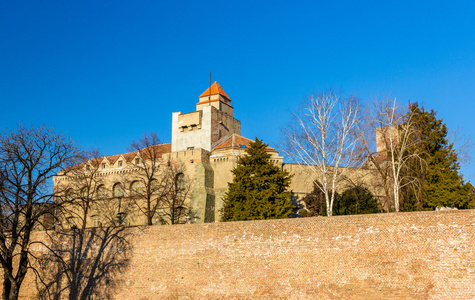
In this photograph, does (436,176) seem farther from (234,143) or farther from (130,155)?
(130,155)

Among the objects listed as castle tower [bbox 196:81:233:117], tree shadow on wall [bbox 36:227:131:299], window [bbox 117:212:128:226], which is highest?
castle tower [bbox 196:81:233:117]

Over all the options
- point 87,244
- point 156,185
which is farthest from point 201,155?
point 87,244

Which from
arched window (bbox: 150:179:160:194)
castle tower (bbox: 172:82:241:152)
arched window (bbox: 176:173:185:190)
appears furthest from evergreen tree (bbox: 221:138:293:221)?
castle tower (bbox: 172:82:241:152)

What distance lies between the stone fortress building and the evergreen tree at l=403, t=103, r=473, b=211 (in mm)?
5234

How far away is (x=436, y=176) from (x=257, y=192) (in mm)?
11486

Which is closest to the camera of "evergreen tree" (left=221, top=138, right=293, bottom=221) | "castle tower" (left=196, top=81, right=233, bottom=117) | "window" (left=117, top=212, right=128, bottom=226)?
"evergreen tree" (left=221, top=138, right=293, bottom=221)

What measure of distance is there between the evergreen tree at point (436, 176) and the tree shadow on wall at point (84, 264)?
1741 centimetres

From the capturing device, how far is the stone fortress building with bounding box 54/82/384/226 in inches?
1335

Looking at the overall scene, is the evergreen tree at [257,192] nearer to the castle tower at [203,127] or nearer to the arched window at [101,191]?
the castle tower at [203,127]

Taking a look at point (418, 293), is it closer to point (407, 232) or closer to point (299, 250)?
point (407, 232)

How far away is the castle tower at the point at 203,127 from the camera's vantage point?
3797 cm

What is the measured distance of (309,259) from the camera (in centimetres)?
1761

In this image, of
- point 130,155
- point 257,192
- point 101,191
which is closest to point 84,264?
point 257,192

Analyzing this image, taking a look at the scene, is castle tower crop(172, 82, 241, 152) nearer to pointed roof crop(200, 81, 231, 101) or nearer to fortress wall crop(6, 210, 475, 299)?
pointed roof crop(200, 81, 231, 101)
